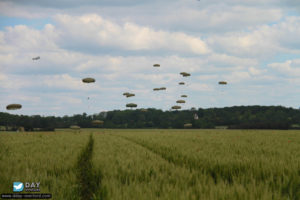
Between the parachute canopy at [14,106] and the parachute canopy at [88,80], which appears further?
the parachute canopy at [14,106]

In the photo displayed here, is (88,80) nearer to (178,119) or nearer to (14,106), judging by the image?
(14,106)

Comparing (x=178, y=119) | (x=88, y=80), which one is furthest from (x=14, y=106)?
(x=178, y=119)

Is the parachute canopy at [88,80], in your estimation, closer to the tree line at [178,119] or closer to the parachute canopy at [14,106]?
the parachute canopy at [14,106]

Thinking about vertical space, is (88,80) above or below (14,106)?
above

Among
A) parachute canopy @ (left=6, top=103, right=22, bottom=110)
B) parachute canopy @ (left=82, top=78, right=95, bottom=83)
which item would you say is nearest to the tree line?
parachute canopy @ (left=6, top=103, right=22, bottom=110)

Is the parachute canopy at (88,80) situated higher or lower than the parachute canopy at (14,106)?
higher

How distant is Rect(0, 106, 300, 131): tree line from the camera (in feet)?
381

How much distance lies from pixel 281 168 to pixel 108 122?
134846 millimetres

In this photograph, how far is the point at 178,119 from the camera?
13375cm

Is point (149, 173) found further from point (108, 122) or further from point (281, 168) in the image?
point (108, 122)

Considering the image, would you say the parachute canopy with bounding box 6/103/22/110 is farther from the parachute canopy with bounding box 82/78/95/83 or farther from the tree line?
the tree line

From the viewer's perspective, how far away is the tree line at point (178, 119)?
381 ft

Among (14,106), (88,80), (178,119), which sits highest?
(88,80)


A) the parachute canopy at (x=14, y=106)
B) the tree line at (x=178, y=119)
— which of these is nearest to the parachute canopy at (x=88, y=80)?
the parachute canopy at (x=14, y=106)
